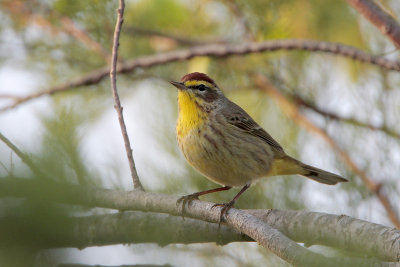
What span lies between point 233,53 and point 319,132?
86 centimetres

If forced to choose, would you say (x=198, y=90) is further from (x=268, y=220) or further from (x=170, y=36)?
(x=268, y=220)

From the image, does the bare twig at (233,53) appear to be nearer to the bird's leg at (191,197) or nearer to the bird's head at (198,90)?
the bird's head at (198,90)

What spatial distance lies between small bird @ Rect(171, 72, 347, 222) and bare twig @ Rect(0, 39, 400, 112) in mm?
261

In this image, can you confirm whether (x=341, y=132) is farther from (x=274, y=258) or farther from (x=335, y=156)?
(x=274, y=258)

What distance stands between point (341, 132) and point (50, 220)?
2822 mm

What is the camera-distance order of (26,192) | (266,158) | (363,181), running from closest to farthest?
(26,192) < (363,181) < (266,158)

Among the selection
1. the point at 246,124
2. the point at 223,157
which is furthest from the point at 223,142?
the point at 246,124

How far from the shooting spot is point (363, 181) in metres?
3.21

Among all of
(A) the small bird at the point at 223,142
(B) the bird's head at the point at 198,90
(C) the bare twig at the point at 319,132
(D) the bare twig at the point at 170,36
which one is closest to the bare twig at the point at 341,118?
(C) the bare twig at the point at 319,132

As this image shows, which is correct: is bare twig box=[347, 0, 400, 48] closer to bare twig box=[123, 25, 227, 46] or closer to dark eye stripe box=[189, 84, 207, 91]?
dark eye stripe box=[189, 84, 207, 91]

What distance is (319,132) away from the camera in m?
3.79

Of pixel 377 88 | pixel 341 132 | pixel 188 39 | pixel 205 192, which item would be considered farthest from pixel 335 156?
pixel 188 39

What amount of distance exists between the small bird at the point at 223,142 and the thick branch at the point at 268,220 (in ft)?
3.06

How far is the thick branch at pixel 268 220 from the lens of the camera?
119 cm
